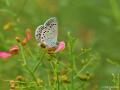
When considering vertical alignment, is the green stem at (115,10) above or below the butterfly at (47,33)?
above

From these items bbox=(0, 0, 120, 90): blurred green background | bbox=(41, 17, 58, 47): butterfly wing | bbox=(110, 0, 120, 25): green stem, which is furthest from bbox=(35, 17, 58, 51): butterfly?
bbox=(110, 0, 120, 25): green stem

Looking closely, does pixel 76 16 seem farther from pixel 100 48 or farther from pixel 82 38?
pixel 100 48

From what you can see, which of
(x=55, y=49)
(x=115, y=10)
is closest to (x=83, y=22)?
(x=115, y=10)

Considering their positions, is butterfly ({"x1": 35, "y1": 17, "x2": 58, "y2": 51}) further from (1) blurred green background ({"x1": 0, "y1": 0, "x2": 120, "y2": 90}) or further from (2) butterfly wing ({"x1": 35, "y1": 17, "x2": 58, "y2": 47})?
(1) blurred green background ({"x1": 0, "y1": 0, "x2": 120, "y2": 90})

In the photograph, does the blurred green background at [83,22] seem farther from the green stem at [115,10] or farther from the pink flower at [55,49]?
the pink flower at [55,49]

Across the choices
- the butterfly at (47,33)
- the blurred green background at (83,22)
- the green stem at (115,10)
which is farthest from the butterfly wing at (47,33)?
the green stem at (115,10)

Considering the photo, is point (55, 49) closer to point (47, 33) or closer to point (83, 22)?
point (47, 33)

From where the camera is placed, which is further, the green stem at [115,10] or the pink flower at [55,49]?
the green stem at [115,10]

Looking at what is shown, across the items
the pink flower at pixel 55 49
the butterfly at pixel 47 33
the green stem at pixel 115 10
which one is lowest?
the pink flower at pixel 55 49
